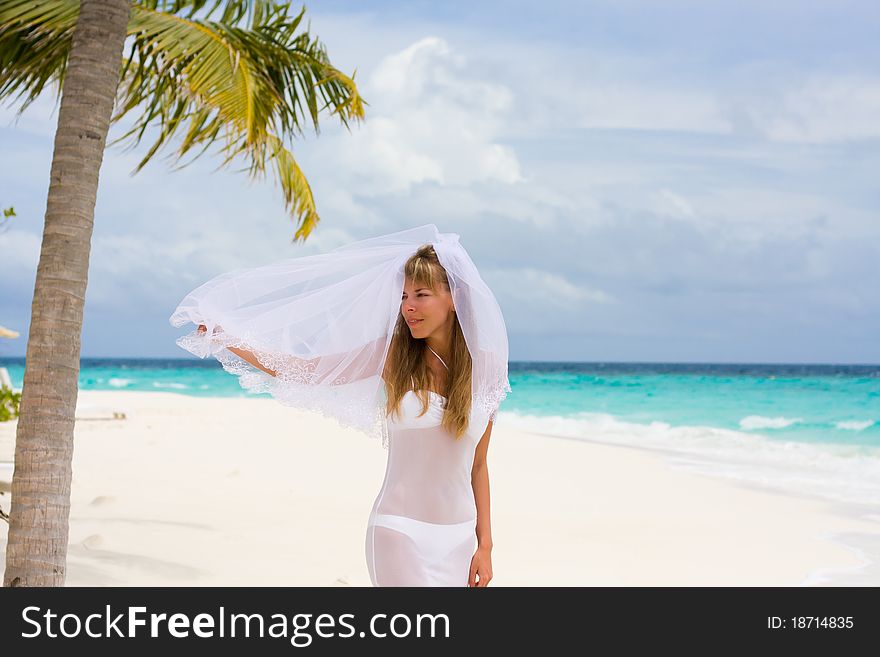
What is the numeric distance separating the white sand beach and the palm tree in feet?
7.01

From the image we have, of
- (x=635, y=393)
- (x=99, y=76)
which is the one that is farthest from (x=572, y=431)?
(x=99, y=76)

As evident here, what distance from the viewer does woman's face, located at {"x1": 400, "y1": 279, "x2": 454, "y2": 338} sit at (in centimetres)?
323

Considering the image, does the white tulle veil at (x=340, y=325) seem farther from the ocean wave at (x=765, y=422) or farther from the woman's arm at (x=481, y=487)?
the ocean wave at (x=765, y=422)

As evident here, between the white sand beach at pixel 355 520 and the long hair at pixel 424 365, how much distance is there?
12.0ft

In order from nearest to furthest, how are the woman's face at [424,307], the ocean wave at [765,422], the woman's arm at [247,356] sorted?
the woman's face at [424,307], the woman's arm at [247,356], the ocean wave at [765,422]

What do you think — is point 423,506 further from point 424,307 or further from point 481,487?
point 424,307

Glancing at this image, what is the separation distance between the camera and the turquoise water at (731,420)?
52.9 ft

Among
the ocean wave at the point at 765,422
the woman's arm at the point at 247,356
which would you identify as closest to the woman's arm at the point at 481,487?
the woman's arm at the point at 247,356

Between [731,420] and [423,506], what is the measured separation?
31.4 meters

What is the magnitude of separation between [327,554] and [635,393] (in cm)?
3708

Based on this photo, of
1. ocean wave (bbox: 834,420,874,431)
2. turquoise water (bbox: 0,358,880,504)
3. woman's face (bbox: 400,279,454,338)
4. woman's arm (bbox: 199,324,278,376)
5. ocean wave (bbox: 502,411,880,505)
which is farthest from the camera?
ocean wave (bbox: 834,420,874,431)

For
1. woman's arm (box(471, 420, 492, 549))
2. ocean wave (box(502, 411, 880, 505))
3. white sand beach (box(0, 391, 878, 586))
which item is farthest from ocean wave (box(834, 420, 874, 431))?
woman's arm (box(471, 420, 492, 549))

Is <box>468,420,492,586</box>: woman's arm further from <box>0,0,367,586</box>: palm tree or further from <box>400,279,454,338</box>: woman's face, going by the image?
<box>0,0,367,586</box>: palm tree
